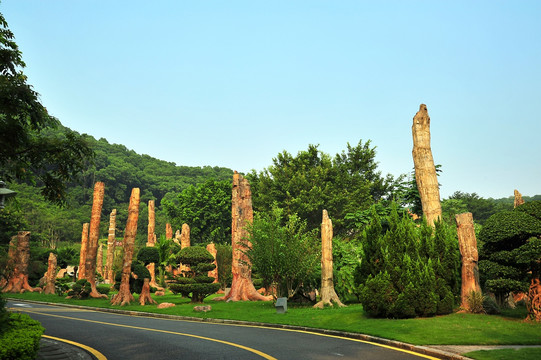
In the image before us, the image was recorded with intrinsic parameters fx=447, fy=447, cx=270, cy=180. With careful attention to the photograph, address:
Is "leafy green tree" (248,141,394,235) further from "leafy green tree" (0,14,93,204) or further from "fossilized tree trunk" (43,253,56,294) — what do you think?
"leafy green tree" (0,14,93,204)

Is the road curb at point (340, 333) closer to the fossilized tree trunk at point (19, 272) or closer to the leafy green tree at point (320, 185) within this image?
the fossilized tree trunk at point (19, 272)

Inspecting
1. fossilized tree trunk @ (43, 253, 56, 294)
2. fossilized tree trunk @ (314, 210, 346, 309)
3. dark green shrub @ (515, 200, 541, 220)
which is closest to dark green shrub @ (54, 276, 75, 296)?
fossilized tree trunk @ (43, 253, 56, 294)

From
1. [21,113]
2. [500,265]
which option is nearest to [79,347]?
[21,113]

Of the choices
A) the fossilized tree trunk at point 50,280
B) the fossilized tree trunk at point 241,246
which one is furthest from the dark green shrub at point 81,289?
the fossilized tree trunk at point 241,246

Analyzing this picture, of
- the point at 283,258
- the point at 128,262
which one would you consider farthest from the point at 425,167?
the point at 128,262

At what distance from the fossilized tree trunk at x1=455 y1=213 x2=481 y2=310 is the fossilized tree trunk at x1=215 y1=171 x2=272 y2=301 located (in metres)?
14.6

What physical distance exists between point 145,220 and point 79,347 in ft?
277

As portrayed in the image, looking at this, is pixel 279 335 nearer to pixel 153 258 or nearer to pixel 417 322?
pixel 417 322

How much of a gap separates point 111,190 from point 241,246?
7737 cm

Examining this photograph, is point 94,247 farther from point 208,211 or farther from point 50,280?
point 208,211

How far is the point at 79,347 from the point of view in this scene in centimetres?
1113

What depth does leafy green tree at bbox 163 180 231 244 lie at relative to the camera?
204ft

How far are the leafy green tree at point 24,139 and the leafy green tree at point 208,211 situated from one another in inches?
1966

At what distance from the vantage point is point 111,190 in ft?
329
